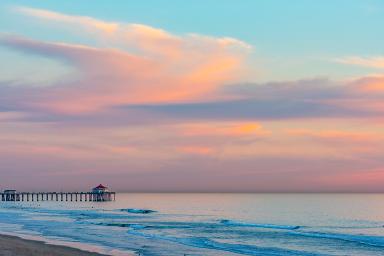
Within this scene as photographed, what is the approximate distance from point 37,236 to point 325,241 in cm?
2266

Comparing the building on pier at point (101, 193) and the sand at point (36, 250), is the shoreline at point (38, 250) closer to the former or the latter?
the sand at point (36, 250)

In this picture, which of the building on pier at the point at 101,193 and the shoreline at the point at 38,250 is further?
the building on pier at the point at 101,193

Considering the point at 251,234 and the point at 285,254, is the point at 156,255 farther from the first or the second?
the point at 251,234

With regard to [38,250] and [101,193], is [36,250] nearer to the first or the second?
[38,250]

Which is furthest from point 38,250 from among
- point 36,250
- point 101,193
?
point 101,193

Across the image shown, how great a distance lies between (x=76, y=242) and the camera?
43.3m

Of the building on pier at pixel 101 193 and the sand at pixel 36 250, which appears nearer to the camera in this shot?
the sand at pixel 36 250

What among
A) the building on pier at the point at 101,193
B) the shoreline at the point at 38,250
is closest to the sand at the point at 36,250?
the shoreline at the point at 38,250

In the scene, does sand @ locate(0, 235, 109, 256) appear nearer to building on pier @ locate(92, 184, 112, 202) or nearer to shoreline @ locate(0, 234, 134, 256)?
shoreline @ locate(0, 234, 134, 256)

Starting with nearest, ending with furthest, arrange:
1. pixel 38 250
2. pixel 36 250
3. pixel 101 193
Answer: pixel 36 250
pixel 38 250
pixel 101 193

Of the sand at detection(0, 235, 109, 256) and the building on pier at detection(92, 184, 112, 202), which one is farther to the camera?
the building on pier at detection(92, 184, 112, 202)

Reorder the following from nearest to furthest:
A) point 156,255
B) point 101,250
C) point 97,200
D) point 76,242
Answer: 1. point 156,255
2. point 101,250
3. point 76,242
4. point 97,200

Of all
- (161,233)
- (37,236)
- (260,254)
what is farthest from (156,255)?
(161,233)

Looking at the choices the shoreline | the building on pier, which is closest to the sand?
the shoreline
